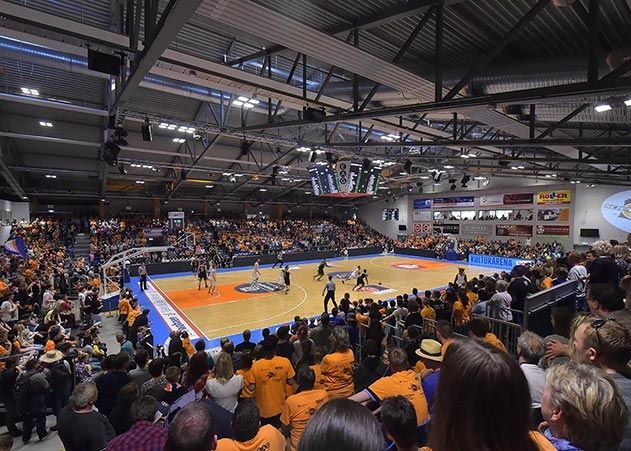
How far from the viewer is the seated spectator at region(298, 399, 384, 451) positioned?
115 centimetres

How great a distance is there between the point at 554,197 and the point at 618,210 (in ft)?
16.1

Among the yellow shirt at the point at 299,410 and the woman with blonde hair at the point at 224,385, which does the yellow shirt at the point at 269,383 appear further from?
the yellow shirt at the point at 299,410

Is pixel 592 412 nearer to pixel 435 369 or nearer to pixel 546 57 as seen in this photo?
pixel 435 369

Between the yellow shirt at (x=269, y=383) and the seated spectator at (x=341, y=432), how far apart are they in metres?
3.48

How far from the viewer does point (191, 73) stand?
7.77 m

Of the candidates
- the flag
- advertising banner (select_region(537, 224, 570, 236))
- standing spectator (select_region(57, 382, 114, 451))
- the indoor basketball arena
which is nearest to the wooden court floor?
the indoor basketball arena

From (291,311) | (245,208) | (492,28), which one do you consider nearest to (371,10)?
(492,28)

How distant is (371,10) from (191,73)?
4.51 m

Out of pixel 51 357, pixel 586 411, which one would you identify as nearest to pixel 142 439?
pixel 586 411

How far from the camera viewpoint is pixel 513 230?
33344 mm

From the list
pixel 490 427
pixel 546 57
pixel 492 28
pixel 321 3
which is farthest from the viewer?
pixel 546 57

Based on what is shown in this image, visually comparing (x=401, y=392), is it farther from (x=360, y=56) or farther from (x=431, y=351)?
(x=360, y=56)

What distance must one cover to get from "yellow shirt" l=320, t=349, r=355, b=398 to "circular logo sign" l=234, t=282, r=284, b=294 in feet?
45.6

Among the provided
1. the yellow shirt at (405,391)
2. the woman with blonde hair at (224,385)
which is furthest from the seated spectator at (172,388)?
the yellow shirt at (405,391)
